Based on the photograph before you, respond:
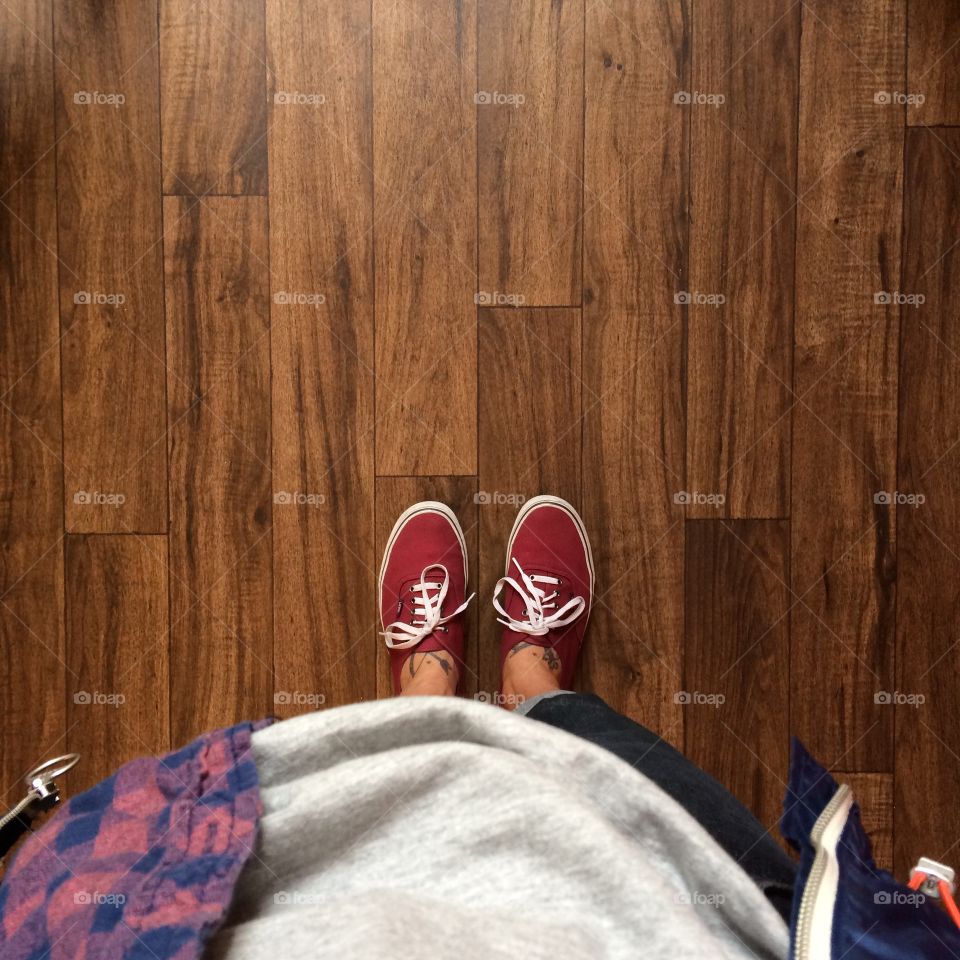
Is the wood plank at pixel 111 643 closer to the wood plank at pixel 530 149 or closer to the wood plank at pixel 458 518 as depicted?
the wood plank at pixel 458 518

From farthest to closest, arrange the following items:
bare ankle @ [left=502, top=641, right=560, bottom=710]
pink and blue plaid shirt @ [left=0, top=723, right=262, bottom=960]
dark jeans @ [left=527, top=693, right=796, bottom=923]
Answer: bare ankle @ [left=502, top=641, right=560, bottom=710], dark jeans @ [left=527, top=693, right=796, bottom=923], pink and blue plaid shirt @ [left=0, top=723, right=262, bottom=960]

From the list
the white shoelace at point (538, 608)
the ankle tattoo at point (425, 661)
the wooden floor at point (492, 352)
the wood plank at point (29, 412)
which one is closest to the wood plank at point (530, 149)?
the wooden floor at point (492, 352)

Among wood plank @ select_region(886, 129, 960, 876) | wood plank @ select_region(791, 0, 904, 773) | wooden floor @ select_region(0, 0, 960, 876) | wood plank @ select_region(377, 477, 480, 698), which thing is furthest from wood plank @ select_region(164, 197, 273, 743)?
wood plank @ select_region(886, 129, 960, 876)

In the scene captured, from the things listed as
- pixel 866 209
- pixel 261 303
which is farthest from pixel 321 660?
pixel 866 209

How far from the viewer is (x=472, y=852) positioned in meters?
0.51

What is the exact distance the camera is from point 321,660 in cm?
A: 106

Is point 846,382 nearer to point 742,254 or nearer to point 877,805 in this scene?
point 742,254

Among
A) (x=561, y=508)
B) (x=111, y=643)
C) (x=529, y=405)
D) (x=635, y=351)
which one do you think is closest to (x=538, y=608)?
(x=561, y=508)

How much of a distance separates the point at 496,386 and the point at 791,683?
23.8 inches

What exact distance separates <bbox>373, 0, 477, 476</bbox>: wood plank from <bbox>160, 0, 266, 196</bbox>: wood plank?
0.52 feet

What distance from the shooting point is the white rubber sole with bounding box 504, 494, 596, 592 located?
3.43ft

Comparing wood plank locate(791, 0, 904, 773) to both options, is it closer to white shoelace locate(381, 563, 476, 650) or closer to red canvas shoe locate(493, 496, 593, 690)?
red canvas shoe locate(493, 496, 593, 690)

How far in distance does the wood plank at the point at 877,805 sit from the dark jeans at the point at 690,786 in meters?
0.44

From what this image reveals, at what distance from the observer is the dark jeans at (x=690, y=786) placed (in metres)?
0.62
